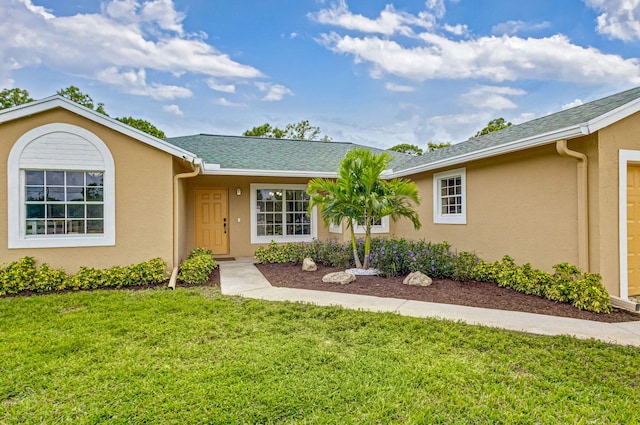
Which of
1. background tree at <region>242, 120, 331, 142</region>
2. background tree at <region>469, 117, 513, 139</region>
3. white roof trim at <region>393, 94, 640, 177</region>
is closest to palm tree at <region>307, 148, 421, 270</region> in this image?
white roof trim at <region>393, 94, 640, 177</region>

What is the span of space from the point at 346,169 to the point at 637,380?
5.95m

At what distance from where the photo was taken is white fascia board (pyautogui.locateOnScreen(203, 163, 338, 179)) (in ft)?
31.2

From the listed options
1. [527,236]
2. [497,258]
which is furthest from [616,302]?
[497,258]

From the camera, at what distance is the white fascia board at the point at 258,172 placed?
9.52 meters

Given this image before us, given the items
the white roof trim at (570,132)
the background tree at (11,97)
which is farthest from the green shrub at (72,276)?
the background tree at (11,97)

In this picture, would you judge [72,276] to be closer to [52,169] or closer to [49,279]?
[49,279]

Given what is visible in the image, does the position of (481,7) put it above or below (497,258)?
above

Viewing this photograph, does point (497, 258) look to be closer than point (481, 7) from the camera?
Yes

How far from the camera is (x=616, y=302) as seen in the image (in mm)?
5477

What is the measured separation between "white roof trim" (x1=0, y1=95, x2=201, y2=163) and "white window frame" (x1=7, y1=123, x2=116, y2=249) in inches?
12.6

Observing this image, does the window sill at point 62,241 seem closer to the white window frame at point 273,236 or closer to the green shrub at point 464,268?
the white window frame at point 273,236

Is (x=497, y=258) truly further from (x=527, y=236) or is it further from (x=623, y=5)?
(x=623, y=5)

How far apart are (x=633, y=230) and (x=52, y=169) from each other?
35.9 ft

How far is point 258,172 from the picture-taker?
33.4ft
